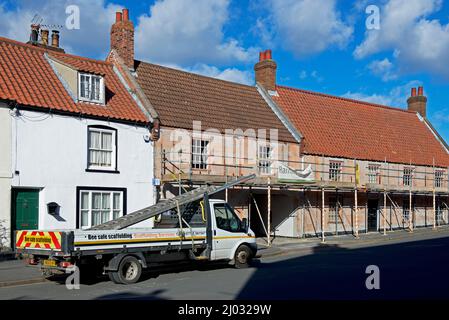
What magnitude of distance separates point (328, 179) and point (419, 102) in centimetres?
1456

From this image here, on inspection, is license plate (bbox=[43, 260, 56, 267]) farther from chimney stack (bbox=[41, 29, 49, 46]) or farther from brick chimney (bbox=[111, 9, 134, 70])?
chimney stack (bbox=[41, 29, 49, 46])

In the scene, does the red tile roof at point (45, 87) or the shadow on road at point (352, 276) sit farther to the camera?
the red tile roof at point (45, 87)

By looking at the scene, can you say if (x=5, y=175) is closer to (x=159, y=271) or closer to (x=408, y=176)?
(x=159, y=271)

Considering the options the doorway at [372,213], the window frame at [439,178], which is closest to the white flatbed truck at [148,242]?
the doorway at [372,213]

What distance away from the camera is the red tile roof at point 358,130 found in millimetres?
29531

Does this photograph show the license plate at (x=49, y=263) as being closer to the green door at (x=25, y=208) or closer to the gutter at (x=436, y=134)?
the green door at (x=25, y=208)

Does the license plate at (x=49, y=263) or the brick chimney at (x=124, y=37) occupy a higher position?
the brick chimney at (x=124, y=37)

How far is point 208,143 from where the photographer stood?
23812mm

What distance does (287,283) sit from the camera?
42.0ft

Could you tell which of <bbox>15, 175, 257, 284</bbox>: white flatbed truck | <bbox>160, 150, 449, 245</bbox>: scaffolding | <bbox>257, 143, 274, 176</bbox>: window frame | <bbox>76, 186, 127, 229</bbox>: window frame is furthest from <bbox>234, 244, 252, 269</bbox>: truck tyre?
<bbox>257, 143, 274, 176</bbox>: window frame

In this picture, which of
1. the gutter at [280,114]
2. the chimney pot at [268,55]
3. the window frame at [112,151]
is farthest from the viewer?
the chimney pot at [268,55]

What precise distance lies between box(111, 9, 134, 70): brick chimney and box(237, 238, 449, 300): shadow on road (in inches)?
441

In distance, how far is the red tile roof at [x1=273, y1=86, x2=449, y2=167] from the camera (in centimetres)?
2953

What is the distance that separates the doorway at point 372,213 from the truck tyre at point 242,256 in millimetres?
16665
